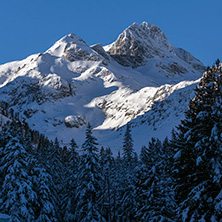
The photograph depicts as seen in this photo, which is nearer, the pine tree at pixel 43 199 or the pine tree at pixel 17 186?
the pine tree at pixel 17 186

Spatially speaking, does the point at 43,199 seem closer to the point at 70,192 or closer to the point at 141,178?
the point at 70,192

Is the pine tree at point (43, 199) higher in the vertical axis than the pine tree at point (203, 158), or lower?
lower

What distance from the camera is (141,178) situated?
2912cm

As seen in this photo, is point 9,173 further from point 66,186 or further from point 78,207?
point 66,186

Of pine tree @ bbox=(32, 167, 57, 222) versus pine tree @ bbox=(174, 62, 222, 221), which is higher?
pine tree @ bbox=(174, 62, 222, 221)

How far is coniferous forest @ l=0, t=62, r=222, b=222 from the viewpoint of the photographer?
55.2 ft

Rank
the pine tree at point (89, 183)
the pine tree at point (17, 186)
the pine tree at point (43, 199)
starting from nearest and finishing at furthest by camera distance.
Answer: the pine tree at point (17, 186), the pine tree at point (89, 183), the pine tree at point (43, 199)

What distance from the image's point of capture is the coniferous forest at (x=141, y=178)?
55.2ft

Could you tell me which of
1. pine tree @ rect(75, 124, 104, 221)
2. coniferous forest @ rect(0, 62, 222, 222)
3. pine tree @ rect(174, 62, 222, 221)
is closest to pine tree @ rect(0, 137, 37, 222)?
coniferous forest @ rect(0, 62, 222, 222)

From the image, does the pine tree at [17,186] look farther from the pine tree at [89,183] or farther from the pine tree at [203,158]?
the pine tree at [203,158]

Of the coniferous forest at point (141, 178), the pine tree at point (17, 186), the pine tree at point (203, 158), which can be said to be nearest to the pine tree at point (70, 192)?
the coniferous forest at point (141, 178)

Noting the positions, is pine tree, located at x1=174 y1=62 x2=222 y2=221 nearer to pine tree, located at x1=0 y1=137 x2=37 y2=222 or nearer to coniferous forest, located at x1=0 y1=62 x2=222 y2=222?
coniferous forest, located at x1=0 y1=62 x2=222 y2=222

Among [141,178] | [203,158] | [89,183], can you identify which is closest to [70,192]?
[89,183]

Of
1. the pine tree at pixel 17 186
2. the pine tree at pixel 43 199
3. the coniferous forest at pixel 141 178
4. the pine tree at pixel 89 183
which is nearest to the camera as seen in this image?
the coniferous forest at pixel 141 178
